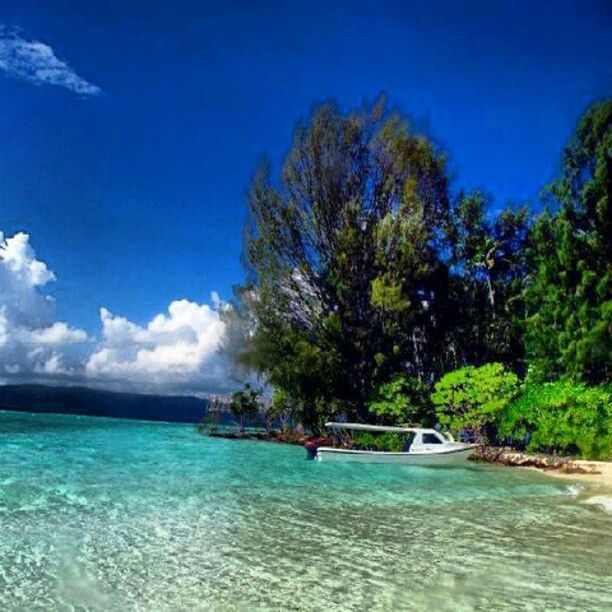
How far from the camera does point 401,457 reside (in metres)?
18.9

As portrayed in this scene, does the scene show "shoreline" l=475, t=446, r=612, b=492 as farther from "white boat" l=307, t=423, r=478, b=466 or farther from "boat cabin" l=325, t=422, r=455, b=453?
"white boat" l=307, t=423, r=478, b=466

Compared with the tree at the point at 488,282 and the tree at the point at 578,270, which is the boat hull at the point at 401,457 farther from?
the tree at the point at 488,282

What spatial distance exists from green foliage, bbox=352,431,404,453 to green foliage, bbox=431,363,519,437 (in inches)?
86.0

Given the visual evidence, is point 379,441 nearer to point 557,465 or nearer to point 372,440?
point 372,440

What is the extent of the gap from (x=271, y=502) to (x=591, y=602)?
6742mm

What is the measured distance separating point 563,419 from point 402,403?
699 cm

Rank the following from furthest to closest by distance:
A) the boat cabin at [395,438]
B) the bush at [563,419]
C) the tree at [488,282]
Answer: the tree at [488,282], the bush at [563,419], the boat cabin at [395,438]

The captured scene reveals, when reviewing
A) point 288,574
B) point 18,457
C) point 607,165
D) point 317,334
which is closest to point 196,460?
point 18,457

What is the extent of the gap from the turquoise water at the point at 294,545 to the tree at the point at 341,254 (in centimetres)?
1430

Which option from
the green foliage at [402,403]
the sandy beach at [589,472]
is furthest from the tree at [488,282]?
the sandy beach at [589,472]

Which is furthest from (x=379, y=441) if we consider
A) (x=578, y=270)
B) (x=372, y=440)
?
(x=578, y=270)

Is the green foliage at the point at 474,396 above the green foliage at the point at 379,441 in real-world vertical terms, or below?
above

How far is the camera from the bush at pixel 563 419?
802 inches

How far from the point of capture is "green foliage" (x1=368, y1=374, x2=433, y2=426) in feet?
85.7
